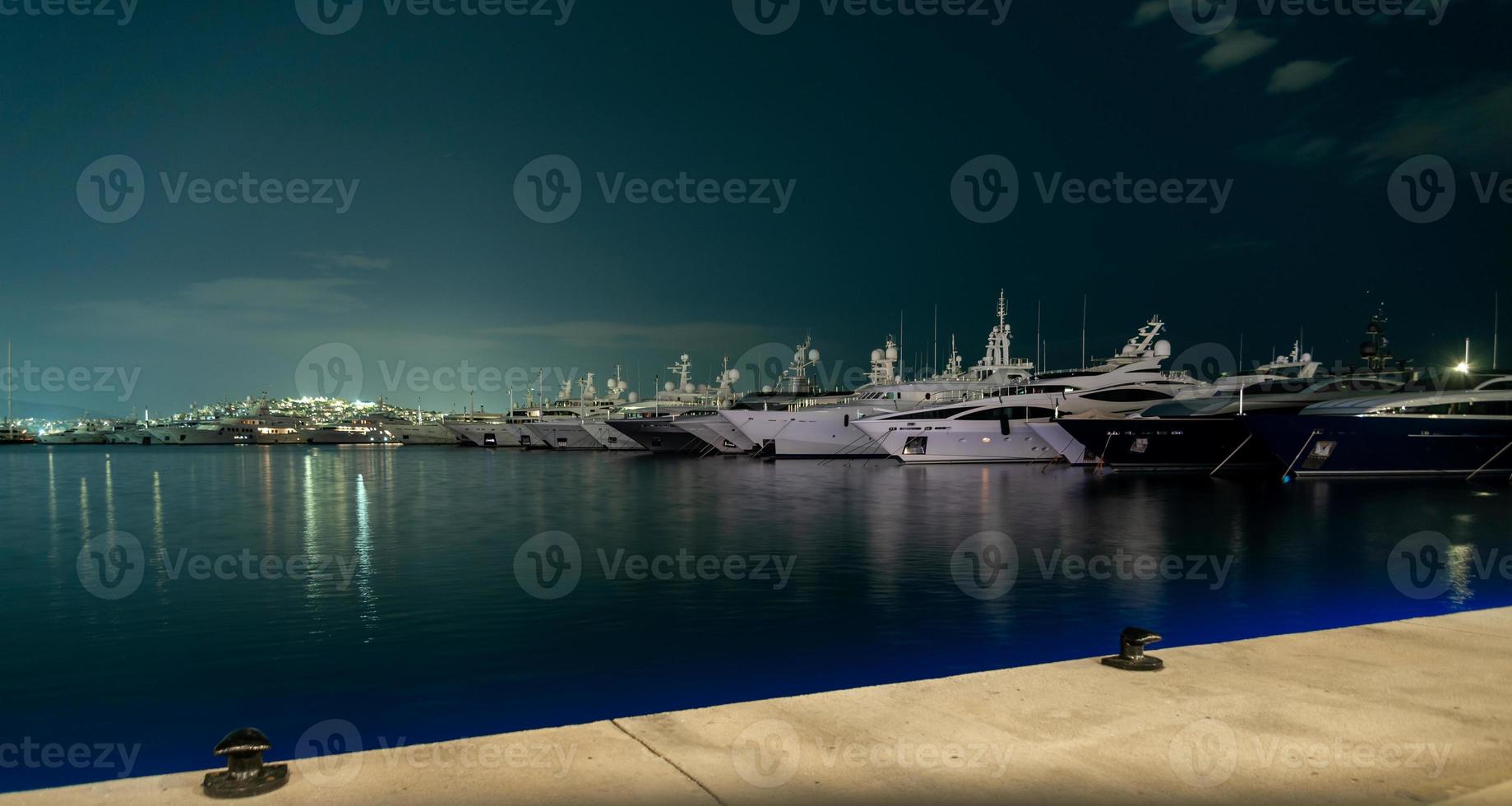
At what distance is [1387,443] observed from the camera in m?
37.2

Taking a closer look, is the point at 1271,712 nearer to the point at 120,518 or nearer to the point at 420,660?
the point at 420,660

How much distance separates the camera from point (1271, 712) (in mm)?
4898

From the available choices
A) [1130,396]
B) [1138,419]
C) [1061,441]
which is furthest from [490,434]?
[1138,419]

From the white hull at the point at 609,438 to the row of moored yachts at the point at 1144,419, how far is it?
1191cm

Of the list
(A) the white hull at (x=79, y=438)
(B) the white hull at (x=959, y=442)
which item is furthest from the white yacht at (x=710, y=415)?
(A) the white hull at (x=79, y=438)

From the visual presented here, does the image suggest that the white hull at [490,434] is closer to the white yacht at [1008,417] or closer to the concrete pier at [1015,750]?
the white yacht at [1008,417]

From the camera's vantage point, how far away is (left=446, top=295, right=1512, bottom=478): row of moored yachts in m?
37.3

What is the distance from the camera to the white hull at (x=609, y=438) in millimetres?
91875

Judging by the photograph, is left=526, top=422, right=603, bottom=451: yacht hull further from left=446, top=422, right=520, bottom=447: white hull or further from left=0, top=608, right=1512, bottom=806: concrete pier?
left=0, top=608, right=1512, bottom=806: concrete pier

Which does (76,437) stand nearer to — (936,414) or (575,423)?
(575,423)

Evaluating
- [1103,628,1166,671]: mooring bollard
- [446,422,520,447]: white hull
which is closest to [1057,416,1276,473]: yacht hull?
[1103,628,1166,671]: mooring bollard

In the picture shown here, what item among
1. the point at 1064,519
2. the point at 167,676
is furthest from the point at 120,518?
the point at 1064,519

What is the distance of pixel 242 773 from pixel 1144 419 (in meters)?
44.9

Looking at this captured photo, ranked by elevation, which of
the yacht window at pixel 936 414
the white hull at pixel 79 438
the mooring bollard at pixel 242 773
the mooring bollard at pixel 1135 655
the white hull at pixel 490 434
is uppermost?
the mooring bollard at pixel 242 773
